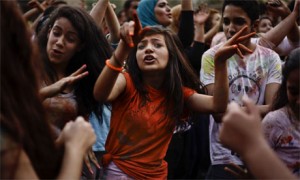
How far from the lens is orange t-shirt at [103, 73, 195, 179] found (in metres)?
5.03

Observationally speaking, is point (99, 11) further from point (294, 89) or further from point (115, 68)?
point (294, 89)

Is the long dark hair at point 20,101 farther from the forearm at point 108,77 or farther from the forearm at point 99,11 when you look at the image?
the forearm at point 99,11

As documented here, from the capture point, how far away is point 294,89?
441 centimetres

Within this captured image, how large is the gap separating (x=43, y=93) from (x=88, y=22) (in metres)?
1.15

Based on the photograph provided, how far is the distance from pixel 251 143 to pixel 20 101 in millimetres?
752

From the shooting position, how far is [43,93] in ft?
13.6

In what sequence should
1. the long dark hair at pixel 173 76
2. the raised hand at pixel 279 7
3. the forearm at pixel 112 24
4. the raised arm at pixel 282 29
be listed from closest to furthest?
the long dark hair at pixel 173 76, the forearm at pixel 112 24, the raised arm at pixel 282 29, the raised hand at pixel 279 7

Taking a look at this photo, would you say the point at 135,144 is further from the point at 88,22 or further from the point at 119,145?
the point at 88,22

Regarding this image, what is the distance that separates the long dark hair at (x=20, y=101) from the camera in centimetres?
263

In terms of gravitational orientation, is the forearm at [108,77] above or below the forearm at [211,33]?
above

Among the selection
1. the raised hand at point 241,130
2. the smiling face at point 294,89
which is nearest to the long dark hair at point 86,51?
the smiling face at point 294,89

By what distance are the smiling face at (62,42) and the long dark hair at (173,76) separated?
0.38 meters

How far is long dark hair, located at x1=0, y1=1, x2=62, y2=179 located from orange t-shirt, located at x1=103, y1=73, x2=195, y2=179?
2.17 m

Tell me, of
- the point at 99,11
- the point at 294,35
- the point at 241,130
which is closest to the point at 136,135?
the point at 99,11
